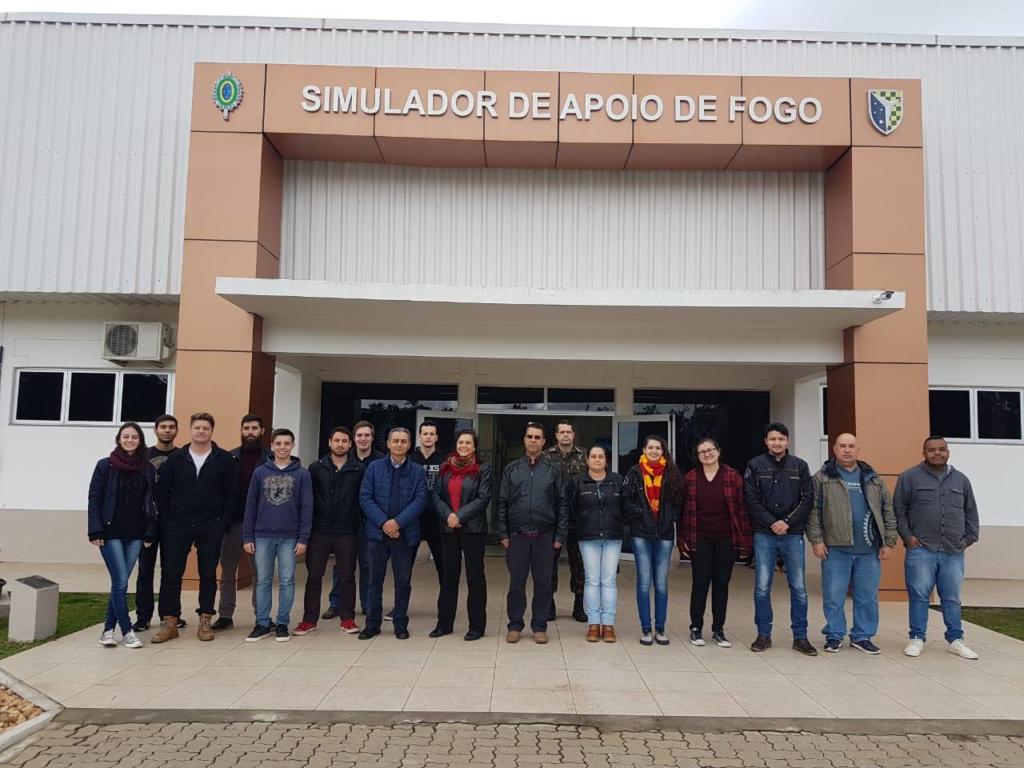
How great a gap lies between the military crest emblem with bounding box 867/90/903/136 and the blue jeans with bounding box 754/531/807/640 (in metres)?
5.50

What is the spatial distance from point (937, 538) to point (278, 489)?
5271 mm

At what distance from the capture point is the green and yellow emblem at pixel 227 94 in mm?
8711

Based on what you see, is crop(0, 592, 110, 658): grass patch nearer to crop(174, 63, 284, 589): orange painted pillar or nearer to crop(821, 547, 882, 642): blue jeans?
crop(174, 63, 284, 589): orange painted pillar

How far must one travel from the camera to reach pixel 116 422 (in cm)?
1026

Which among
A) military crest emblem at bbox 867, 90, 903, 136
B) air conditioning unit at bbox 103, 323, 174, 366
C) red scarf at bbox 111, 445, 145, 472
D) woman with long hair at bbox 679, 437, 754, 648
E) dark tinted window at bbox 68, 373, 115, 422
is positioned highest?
military crest emblem at bbox 867, 90, 903, 136

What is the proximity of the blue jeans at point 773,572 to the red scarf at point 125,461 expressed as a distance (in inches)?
194

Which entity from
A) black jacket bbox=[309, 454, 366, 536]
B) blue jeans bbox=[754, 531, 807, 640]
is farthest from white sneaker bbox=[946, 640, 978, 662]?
black jacket bbox=[309, 454, 366, 536]

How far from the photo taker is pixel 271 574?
612 centimetres

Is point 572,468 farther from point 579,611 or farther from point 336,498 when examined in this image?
point 336,498

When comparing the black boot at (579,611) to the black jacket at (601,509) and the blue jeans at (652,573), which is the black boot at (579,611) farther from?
the black jacket at (601,509)

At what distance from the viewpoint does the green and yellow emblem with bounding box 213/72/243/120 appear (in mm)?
8711

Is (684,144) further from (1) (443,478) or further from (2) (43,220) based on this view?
(2) (43,220)

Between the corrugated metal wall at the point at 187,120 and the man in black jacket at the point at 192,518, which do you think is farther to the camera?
the corrugated metal wall at the point at 187,120

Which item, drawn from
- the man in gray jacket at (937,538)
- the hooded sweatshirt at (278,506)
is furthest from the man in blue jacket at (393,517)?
the man in gray jacket at (937,538)
